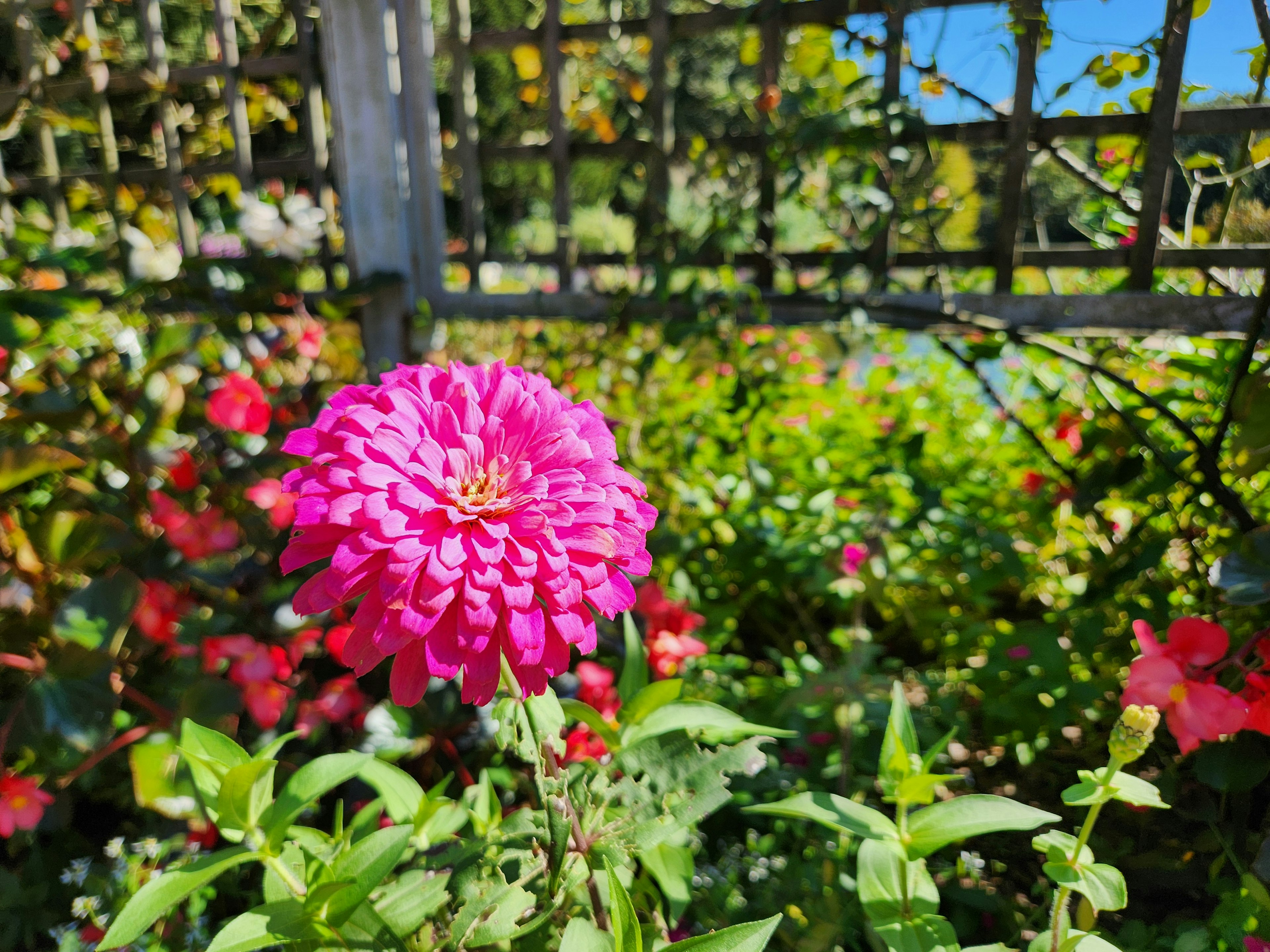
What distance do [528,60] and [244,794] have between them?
1.66m

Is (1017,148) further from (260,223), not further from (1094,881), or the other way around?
(260,223)

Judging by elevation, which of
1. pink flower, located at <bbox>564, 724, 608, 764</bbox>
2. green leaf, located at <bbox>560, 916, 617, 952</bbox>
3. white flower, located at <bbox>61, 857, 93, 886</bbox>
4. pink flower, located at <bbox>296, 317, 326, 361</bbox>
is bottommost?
white flower, located at <bbox>61, 857, 93, 886</bbox>

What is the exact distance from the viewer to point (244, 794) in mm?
658

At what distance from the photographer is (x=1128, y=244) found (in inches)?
56.6

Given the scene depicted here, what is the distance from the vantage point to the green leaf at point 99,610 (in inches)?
44.4

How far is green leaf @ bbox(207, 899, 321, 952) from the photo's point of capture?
2.02 feet

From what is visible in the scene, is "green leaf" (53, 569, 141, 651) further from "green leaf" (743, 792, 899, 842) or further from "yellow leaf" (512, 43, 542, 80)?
"yellow leaf" (512, 43, 542, 80)

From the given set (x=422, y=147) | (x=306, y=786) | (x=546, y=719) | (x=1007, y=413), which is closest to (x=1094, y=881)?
(x=546, y=719)

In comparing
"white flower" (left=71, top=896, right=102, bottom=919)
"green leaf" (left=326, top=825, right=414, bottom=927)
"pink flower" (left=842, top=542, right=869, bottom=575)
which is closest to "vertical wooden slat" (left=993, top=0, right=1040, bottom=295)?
"pink flower" (left=842, top=542, right=869, bottom=575)

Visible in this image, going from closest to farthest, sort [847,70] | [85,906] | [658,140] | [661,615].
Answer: [85,906], [661,615], [847,70], [658,140]

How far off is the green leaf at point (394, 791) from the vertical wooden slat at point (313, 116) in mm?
1509

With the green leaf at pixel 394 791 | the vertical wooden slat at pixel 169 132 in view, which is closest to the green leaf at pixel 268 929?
the green leaf at pixel 394 791

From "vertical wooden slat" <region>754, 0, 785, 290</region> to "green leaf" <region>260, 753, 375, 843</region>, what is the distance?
1.27m

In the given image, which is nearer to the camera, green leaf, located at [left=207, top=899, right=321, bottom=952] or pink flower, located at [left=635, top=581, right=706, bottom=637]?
green leaf, located at [left=207, top=899, right=321, bottom=952]
